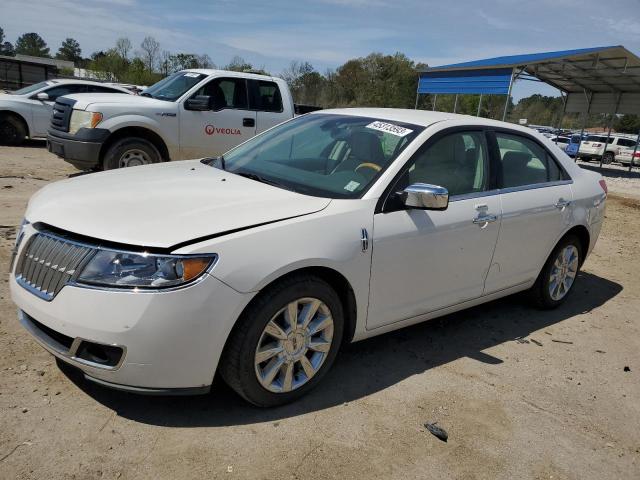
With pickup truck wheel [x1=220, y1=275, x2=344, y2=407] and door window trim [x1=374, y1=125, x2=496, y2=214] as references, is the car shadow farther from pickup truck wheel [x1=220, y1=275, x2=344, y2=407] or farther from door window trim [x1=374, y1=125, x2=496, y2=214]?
door window trim [x1=374, y1=125, x2=496, y2=214]

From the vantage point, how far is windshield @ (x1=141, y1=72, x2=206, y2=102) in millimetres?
8617

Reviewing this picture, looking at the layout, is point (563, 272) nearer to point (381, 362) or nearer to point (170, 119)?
point (381, 362)

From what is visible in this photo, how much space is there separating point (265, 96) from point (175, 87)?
150 centimetres

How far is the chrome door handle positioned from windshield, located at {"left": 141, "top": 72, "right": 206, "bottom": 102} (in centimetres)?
613

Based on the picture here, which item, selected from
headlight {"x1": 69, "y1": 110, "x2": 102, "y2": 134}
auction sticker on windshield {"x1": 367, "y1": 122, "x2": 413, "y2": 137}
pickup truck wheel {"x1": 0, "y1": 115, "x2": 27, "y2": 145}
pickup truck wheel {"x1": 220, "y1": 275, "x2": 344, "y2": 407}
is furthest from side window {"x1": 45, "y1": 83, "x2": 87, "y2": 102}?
pickup truck wheel {"x1": 220, "y1": 275, "x2": 344, "y2": 407}

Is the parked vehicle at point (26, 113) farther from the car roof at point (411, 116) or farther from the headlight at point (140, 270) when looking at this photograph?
the headlight at point (140, 270)

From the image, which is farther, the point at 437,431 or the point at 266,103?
the point at 266,103

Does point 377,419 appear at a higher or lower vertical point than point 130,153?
lower

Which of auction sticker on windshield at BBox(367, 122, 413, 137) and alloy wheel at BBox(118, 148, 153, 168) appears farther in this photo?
alloy wheel at BBox(118, 148, 153, 168)

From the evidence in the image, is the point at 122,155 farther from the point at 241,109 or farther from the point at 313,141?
the point at 313,141

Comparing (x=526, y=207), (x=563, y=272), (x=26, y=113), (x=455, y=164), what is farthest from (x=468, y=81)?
(x=455, y=164)

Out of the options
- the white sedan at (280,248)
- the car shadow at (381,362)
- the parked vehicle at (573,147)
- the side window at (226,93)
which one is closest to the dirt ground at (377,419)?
the car shadow at (381,362)

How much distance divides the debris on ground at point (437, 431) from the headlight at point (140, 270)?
1574 mm

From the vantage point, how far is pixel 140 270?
248cm
